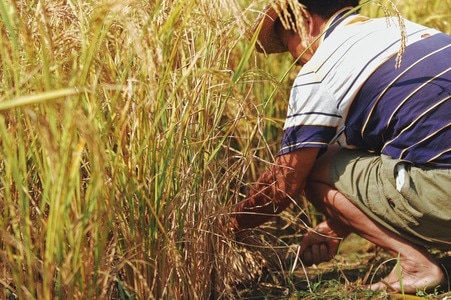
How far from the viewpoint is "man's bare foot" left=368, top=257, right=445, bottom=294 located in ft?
8.79

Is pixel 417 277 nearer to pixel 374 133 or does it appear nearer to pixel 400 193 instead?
pixel 400 193

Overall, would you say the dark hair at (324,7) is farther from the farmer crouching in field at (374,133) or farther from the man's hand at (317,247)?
the man's hand at (317,247)

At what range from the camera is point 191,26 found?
240 centimetres

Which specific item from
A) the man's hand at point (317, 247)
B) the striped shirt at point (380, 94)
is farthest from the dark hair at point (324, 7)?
the man's hand at point (317, 247)

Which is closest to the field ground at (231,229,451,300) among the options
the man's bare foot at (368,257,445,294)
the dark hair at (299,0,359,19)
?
the man's bare foot at (368,257,445,294)

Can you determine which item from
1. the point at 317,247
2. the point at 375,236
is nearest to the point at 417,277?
the point at 375,236

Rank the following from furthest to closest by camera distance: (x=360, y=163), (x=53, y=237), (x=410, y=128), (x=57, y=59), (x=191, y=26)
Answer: (x=360, y=163), (x=410, y=128), (x=191, y=26), (x=57, y=59), (x=53, y=237)

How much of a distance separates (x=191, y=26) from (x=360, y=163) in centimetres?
78

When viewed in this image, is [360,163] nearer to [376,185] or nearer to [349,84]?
[376,185]

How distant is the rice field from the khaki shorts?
1.14 feet

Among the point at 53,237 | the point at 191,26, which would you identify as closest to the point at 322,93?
the point at 191,26

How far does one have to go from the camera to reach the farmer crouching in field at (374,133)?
8.35 feet

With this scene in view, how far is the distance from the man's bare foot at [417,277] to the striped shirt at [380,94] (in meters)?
0.34

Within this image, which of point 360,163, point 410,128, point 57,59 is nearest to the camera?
point 57,59
